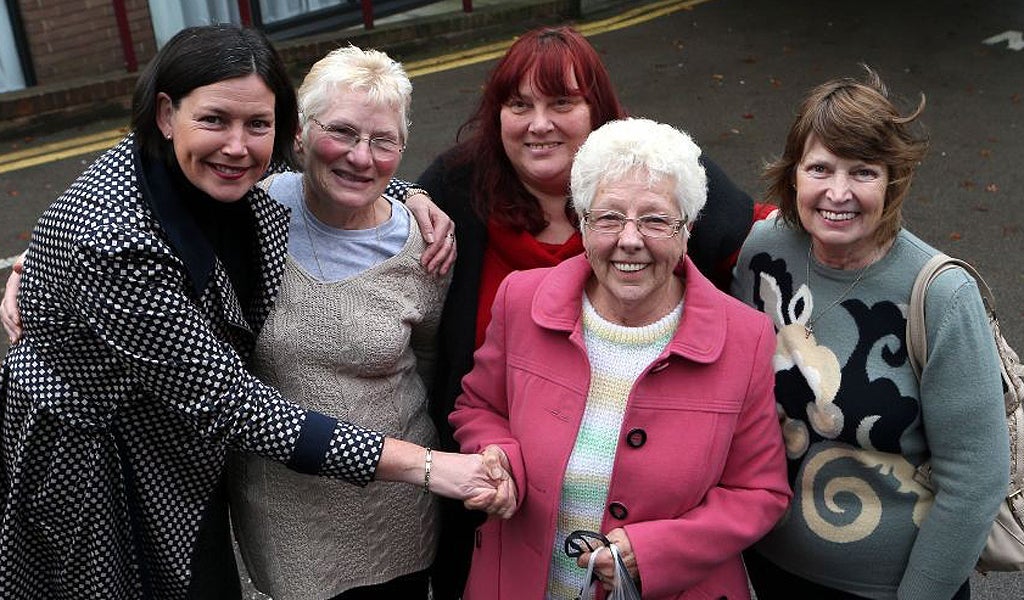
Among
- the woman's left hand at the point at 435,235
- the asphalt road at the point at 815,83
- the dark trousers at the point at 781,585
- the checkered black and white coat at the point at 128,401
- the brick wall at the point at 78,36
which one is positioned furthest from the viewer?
the brick wall at the point at 78,36

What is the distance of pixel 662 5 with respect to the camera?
12.5 metres

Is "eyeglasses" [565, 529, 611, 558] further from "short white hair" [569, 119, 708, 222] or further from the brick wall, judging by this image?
the brick wall

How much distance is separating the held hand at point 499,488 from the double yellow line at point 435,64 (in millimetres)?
6749

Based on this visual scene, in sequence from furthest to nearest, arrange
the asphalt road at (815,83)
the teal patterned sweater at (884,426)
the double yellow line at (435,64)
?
the double yellow line at (435,64)
the asphalt road at (815,83)
the teal patterned sweater at (884,426)

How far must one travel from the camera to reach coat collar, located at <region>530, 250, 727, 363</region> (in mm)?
2664

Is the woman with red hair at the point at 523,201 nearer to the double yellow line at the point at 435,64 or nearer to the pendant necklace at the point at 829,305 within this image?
the pendant necklace at the point at 829,305

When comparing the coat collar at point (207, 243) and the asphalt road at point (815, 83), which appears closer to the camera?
the coat collar at point (207, 243)

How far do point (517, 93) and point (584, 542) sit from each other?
4.19ft

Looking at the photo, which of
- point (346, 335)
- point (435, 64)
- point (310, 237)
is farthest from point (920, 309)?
point (435, 64)

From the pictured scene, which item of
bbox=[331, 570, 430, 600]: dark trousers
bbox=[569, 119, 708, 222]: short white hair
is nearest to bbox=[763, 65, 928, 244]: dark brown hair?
bbox=[569, 119, 708, 222]: short white hair

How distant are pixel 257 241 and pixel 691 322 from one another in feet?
3.47

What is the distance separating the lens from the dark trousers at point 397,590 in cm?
317

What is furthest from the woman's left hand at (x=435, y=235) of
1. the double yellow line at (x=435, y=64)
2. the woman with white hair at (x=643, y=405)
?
the double yellow line at (x=435, y=64)

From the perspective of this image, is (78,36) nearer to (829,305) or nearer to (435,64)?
(435,64)
